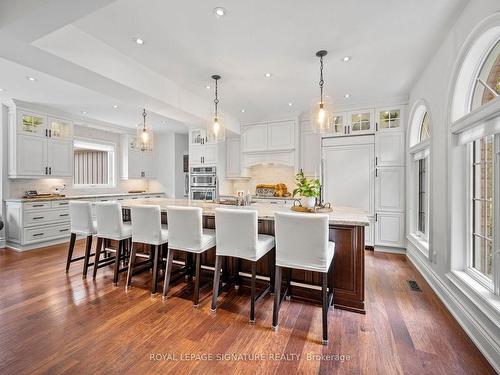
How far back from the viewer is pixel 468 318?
202 centimetres

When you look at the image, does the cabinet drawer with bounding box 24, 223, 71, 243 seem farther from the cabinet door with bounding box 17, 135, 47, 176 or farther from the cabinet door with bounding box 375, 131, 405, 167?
the cabinet door with bounding box 375, 131, 405, 167

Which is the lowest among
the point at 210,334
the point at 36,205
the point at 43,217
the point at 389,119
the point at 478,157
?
the point at 210,334

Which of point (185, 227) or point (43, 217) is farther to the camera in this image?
point (43, 217)

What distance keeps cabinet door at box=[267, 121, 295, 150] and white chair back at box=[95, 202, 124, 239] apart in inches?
133

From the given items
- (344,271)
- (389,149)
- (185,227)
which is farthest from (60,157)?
(389,149)

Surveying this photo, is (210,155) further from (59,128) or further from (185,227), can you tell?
(185,227)

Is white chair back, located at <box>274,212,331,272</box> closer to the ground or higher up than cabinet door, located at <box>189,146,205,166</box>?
closer to the ground

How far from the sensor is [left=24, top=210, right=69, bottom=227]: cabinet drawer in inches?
175

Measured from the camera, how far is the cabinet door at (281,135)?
5172 mm

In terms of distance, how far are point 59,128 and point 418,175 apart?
23.0 ft

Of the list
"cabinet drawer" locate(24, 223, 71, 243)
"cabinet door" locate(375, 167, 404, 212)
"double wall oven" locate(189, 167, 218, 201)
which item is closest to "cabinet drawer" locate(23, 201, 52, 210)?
"cabinet drawer" locate(24, 223, 71, 243)

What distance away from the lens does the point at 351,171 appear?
15.2 ft

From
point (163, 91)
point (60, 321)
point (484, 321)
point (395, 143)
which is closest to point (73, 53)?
point (163, 91)

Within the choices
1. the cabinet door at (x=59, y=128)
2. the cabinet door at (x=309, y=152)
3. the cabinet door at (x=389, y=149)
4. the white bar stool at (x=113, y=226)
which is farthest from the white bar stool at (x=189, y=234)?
the cabinet door at (x=59, y=128)
